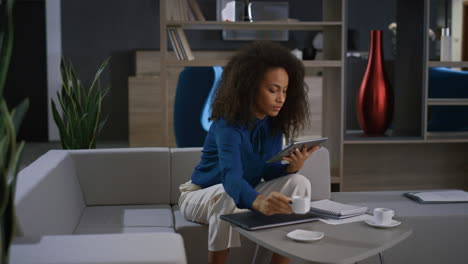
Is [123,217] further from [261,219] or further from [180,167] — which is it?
[261,219]

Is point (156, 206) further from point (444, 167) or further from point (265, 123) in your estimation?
point (444, 167)

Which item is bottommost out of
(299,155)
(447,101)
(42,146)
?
(42,146)

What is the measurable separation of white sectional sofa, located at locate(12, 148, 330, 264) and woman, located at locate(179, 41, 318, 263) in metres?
0.28

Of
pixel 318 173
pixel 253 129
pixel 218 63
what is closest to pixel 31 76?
pixel 218 63

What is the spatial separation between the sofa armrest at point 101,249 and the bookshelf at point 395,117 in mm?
2354

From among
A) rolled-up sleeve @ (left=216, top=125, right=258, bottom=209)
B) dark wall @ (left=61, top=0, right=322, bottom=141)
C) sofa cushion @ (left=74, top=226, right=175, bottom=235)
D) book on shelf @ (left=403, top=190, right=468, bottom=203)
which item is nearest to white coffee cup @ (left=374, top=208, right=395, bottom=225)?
rolled-up sleeve @ (left=216, top=125, right=258, bottom=209)

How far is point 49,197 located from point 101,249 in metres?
0.92

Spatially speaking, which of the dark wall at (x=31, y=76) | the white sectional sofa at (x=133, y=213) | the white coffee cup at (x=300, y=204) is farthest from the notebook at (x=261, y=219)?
the dark wall at (x=31, y=76)

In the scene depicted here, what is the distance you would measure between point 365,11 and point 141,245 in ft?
26.6

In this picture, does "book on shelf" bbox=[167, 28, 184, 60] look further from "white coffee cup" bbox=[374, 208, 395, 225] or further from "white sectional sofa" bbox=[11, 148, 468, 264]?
"white coffee cup" bbox=[374, 208, 395, 225]

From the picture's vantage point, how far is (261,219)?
1974 millimetres

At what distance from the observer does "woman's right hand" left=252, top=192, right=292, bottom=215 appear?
186 centimetres

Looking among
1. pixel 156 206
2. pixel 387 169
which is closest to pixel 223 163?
pixel 156 206

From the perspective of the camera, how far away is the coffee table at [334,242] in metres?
1.67
